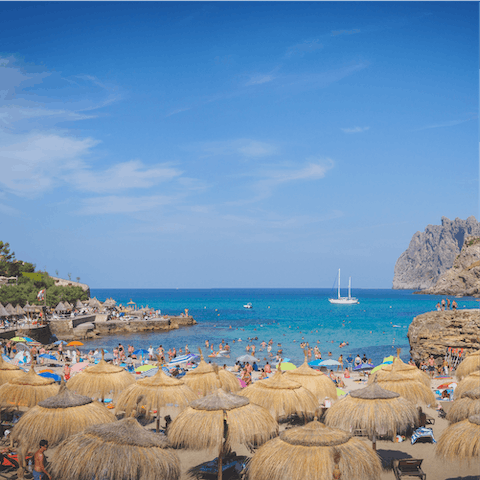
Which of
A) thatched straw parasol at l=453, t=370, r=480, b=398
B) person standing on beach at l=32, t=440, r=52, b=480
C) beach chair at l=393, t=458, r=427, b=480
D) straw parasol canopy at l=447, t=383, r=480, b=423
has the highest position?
straw parasol canopy at l=447, t=383, r=480, b=423

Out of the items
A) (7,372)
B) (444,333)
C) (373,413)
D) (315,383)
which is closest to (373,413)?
(373,413)

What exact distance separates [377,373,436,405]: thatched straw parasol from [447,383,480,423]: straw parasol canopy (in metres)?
2.80

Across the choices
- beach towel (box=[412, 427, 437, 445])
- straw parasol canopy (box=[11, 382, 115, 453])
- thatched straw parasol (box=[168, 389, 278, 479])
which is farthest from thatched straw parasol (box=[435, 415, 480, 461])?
straw parasol canopy (box=[11, 382, 115, 453])

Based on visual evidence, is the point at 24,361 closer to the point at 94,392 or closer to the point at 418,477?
the point at 94,392

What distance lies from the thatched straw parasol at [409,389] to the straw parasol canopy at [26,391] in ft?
36.0

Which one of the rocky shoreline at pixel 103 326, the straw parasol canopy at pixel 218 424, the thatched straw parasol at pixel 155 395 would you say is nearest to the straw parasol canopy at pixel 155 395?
the thatched straw parasol at pixel 155 395

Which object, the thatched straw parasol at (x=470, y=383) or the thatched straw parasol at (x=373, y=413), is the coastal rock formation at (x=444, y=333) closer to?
the thatched straw parasol at (x=470, y=383)

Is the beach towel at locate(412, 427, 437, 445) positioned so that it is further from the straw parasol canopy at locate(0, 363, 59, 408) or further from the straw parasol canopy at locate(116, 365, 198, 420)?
the straw parasol canopy at locate(0, 363, 59, 408)

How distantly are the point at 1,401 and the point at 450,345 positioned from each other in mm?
27504

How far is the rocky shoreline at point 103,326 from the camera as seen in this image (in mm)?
54938

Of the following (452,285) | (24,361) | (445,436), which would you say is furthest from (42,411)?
(452,285)

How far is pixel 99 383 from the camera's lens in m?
15.8

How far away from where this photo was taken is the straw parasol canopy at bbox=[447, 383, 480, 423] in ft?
37.5

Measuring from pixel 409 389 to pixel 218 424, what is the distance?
780 centimetres
